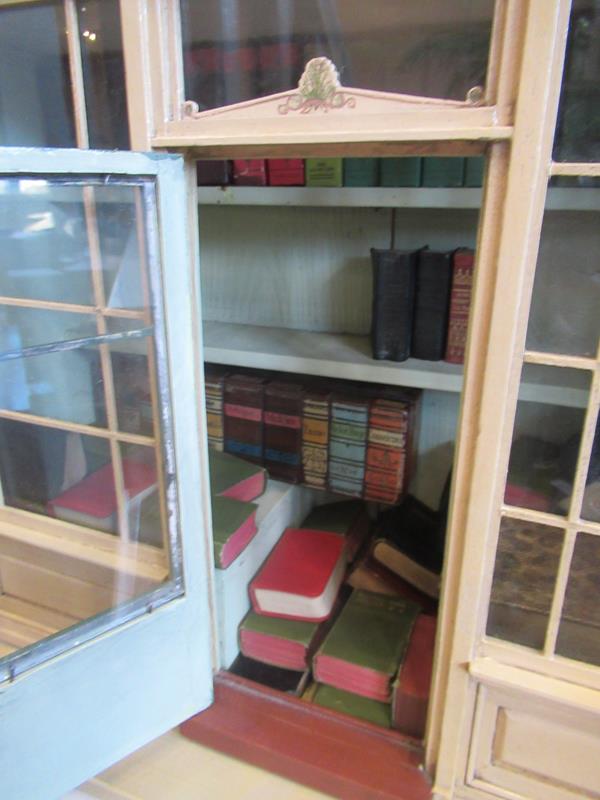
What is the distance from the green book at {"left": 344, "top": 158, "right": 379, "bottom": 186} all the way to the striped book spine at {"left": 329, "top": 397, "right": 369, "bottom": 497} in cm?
47

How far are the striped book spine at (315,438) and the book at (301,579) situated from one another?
149mm

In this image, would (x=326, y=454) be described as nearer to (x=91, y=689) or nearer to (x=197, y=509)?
(x=197, y=509)

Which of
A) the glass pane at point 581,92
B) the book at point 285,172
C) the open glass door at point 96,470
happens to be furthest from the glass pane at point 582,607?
the book at point 285,172

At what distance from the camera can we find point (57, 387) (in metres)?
1.07

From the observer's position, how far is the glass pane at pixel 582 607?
0.81 metres

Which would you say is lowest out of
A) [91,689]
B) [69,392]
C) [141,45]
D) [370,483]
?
[91,689]

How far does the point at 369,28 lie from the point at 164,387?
58cm

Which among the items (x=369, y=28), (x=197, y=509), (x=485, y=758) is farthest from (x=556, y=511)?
(x=369, y=28)

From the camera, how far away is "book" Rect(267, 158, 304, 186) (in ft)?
4.20

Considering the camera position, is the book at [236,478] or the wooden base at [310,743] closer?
the wooden base at [310,743]

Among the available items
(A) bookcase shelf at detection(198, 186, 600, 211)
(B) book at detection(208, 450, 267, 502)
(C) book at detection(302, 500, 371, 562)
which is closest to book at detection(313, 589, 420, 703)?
(C) book at detection(302, 500, 371, 562)

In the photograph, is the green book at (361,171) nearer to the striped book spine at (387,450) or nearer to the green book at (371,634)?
the striped book spine at (387,450)

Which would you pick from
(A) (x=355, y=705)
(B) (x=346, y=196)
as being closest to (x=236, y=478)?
(A) (x=355, y=705)

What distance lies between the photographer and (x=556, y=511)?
808mm
